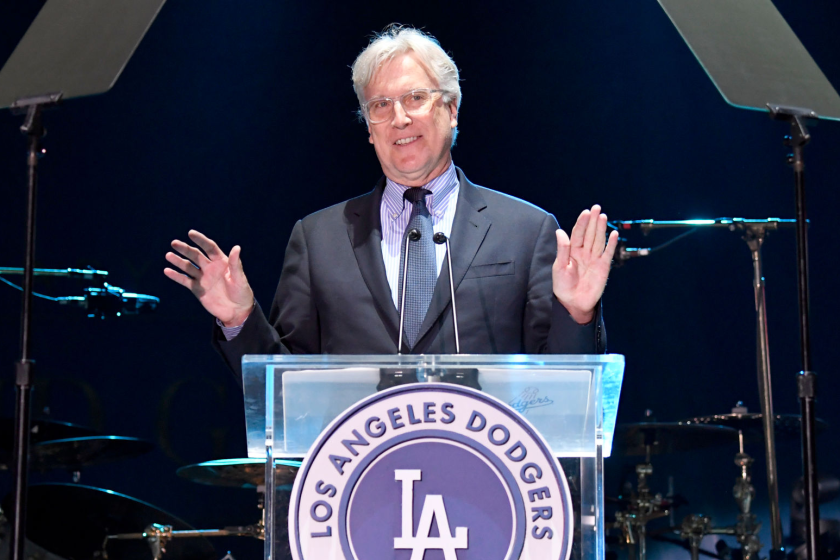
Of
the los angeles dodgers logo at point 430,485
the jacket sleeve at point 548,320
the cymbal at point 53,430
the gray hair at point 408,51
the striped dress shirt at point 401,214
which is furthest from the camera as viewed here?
the cymbal at point 53,430

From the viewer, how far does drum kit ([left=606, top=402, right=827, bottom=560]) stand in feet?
11.3

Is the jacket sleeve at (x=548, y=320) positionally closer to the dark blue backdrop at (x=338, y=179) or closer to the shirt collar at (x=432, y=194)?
the shirt collar at (x=432, y=194)

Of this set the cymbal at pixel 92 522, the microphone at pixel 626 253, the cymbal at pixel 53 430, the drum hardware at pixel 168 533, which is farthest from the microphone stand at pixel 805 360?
the cymbal at pixel 53 430

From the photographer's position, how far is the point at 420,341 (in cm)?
184

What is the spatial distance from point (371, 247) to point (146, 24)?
0.66 meters

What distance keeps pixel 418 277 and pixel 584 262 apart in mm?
544

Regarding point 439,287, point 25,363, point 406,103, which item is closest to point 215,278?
point 25,363

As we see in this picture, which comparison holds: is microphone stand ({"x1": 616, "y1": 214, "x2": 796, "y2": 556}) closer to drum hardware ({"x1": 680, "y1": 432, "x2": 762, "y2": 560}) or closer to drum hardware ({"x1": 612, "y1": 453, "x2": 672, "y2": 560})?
drum hardware ({"x1": 680, "y1": 432, "x2": 762, "y2": 560})

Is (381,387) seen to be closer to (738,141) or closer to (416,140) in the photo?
(416,140)

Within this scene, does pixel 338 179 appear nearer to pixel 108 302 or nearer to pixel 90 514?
pixel 108 302

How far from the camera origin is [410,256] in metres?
1.94

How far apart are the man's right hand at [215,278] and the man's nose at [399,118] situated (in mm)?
587

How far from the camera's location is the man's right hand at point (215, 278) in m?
1.55

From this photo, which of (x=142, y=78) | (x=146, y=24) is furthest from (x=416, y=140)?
(x=142, y=78)
